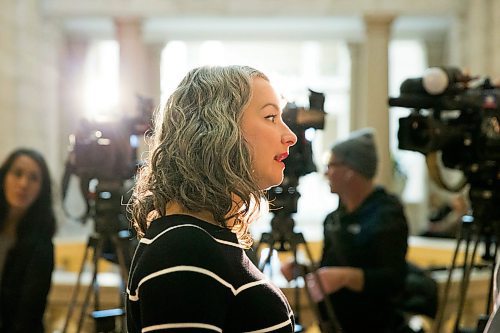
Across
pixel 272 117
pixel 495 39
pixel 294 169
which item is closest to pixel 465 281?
pixel 294 169

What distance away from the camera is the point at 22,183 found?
3.79 meters

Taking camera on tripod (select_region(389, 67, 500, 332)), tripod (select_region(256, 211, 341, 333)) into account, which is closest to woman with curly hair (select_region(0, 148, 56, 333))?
tripod (select_region(256, 211, 341, 333))

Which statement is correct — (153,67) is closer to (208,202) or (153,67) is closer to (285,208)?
(285,208)

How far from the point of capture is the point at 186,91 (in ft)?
5.02

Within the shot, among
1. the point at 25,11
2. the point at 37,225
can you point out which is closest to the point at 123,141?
the point at 37,225

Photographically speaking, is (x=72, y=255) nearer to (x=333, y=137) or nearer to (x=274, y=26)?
(x=274, y=26)

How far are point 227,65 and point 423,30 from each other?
11547mm

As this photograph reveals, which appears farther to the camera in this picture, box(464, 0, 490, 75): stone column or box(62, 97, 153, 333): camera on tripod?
box(464, 0, 490, 75): stone column

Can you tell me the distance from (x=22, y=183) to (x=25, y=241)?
30 centimetres

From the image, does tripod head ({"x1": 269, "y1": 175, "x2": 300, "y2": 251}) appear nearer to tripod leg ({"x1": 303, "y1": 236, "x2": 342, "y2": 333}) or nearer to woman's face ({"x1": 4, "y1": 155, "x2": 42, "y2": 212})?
tripod leg ({"x1": 303, "y1": 236, "x2": 342, "y2": 333})

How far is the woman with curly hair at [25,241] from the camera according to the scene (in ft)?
11.4

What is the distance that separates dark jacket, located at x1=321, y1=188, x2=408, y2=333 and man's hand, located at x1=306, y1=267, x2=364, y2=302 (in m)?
0.04

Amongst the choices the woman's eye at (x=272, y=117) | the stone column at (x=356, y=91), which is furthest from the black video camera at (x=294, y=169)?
the stone column at (x=356, y=91)

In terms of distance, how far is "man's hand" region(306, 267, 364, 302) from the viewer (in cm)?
338
